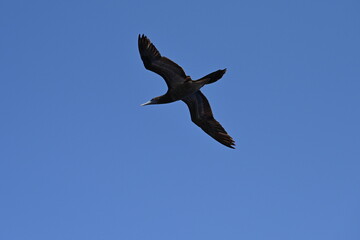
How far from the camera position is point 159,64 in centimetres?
1875

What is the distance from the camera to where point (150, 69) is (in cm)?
1895

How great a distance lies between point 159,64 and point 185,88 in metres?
1.32

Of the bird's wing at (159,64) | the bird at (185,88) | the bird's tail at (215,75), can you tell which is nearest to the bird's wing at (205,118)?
the bird at (185,88)

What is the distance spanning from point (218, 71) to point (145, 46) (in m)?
2.83

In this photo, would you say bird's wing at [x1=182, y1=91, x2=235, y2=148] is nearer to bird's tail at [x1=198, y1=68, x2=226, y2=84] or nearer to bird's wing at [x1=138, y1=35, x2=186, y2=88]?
bird's wing at [x1=138, y1=35, x2=186, y2=88]

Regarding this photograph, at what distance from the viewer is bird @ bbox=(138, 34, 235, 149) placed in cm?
1841

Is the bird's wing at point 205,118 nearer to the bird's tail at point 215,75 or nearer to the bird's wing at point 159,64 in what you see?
the bird's wing at point 159,64

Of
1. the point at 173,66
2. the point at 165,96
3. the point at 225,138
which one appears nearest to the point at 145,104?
the point at 165,96

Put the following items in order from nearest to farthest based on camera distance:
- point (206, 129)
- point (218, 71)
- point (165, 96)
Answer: point (218, 71) → point (165, 96) → point (206, 129)

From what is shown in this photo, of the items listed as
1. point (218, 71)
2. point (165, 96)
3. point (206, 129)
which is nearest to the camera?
point (218, 71)

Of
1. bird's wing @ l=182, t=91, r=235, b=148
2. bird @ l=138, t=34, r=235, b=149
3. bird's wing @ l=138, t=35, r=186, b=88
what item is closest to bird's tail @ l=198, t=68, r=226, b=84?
bird @ l=138, t=34, r=235, b=149

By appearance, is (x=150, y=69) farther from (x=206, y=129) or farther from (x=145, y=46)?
(x=206, y=129)

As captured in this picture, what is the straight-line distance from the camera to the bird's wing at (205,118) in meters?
20.5

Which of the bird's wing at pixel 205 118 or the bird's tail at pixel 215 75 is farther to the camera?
the bird's wing at pixel 205 118
